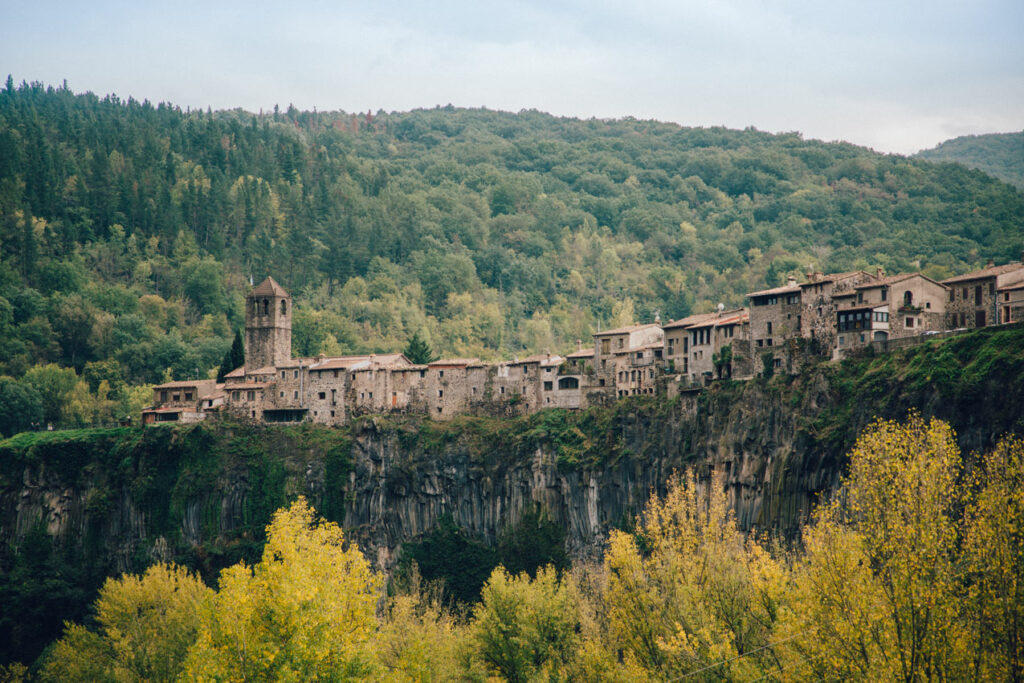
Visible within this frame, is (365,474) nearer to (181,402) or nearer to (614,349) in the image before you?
(181,402)

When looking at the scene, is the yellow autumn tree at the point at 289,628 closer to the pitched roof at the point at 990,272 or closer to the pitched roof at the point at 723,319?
the pitched roof at the point at 723,319

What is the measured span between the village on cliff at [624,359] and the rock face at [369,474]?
89.5 inches

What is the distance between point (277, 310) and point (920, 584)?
95.5 m

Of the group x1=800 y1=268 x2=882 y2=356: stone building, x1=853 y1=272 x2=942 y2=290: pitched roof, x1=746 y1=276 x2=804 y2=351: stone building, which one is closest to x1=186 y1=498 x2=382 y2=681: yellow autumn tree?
x1=800 y1=268 x2=882 y2=356: stone building

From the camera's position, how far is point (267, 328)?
13038 centimetres

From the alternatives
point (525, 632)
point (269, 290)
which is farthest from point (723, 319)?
point (269, 290)

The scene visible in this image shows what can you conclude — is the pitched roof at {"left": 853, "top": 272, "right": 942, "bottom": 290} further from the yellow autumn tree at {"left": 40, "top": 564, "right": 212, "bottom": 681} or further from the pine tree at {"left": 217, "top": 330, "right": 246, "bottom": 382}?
the pine tree at {"left": 217, "top": 330, "right": 246, "bottom": 382}

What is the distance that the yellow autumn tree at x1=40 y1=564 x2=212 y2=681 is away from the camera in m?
83.3

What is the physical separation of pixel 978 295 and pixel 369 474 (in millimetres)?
54310

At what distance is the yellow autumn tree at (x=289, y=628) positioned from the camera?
168ft

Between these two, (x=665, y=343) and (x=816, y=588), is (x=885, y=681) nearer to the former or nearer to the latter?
(x=816, y=588)

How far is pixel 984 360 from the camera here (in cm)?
7669

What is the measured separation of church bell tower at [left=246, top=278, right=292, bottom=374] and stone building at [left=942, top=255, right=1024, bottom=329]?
66.0 m

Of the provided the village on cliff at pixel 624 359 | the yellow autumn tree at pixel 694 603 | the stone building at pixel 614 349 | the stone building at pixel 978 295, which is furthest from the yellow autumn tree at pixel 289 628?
the stone building at pixel 614 349
